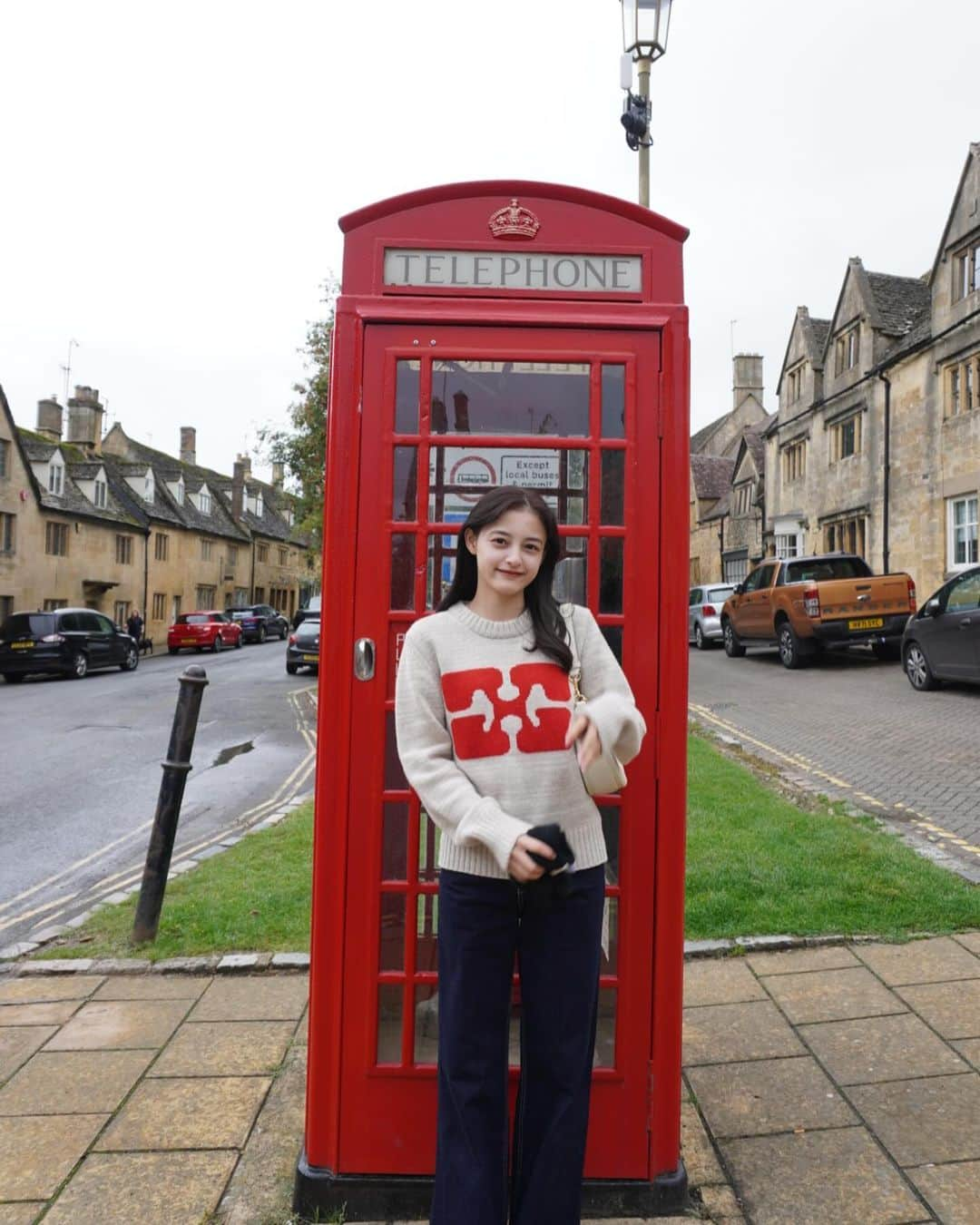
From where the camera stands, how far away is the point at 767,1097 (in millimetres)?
3121

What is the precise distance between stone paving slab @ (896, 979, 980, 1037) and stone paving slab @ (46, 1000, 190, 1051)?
116 inches

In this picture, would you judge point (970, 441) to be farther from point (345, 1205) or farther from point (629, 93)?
point (345, 1205)

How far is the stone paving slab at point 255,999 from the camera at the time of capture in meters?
3.78

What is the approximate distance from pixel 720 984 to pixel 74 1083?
8.36 ft

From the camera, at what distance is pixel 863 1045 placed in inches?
135

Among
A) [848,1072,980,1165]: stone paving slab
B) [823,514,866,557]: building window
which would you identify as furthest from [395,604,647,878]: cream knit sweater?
[823,514,866,557]: building window

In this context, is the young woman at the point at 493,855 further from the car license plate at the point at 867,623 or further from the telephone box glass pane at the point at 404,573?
the car license plate at the point at 867,623

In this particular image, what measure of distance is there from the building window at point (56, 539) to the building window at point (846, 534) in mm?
27499

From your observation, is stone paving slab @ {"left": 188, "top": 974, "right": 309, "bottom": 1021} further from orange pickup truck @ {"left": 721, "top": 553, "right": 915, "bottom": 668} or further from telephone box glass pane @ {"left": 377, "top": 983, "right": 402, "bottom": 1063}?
A: orange pickup truck @ {"left": 721, "top": 553, "right": 915, "bottom": 668}

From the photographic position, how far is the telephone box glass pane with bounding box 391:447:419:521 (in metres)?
2.57

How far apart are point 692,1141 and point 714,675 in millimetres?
15429

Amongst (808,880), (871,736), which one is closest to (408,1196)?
(808,880)

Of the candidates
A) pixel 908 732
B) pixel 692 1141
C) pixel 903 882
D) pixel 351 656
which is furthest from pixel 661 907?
pixel 908 732

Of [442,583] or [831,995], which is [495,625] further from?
[831,995]
